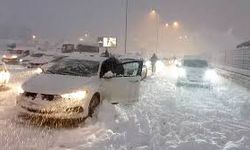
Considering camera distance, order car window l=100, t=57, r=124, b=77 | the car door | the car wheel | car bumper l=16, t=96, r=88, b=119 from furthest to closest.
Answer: car window l=100, t=57, r=124, b=77
the car door
the car wheel
car bumper l=16, t=96, r=88, b=119

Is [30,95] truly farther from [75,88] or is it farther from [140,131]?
[140,131]

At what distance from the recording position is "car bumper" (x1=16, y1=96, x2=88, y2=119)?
9461mm

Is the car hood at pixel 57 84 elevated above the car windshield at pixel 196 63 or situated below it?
below

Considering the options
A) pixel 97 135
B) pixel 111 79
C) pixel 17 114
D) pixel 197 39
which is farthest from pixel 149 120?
pixel 197 39

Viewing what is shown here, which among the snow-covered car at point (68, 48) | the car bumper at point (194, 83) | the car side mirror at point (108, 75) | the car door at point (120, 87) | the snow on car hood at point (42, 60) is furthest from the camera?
the snow on car hood at point (42, 60)

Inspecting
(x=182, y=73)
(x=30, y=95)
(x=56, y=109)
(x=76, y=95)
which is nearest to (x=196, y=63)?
(x=182, y=73)

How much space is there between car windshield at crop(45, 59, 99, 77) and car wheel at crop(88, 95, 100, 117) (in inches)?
31.8

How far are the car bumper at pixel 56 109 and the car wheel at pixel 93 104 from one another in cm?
35

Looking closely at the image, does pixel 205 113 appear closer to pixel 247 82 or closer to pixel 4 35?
pixel 247 82

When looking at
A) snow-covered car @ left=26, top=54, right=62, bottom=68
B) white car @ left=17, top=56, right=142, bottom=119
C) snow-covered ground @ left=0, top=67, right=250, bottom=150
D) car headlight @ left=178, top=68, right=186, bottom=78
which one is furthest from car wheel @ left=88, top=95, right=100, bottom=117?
snow-covered car @ left=26, top=54, right=62, bottom=68

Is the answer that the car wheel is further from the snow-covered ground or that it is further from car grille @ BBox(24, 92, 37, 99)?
car grille @ BBox(24, 92, 37, 99)

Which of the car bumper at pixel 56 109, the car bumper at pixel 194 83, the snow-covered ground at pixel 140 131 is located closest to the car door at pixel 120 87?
the snow-covered ground at pixel 140 131

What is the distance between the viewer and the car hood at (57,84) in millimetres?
9680

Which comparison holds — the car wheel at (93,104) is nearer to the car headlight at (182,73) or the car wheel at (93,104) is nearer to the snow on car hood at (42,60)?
the car headlight at (182,73)
